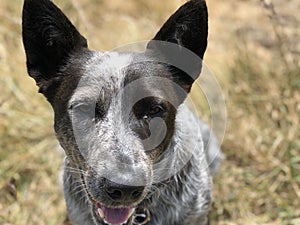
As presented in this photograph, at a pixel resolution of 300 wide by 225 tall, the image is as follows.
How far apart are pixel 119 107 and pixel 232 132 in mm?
2212

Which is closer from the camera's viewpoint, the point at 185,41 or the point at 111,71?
the point at 111,71

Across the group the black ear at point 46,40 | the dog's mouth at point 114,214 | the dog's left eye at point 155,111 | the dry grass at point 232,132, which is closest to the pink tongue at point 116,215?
the dog's mouth at point 114,214

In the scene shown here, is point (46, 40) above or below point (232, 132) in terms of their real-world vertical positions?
above

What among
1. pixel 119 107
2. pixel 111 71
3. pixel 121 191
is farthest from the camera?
pixel 111 71

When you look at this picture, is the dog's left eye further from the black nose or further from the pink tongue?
the pink tongue

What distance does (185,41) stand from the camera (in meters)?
3.59

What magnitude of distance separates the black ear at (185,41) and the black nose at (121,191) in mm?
800

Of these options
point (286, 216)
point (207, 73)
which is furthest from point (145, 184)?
point (207, 73)

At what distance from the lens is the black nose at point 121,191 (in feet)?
10.3

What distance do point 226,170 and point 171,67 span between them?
1.73 metres

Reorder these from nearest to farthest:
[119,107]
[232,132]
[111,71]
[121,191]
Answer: [121,191], [119,107], [111,71], [232,132]

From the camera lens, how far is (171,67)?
372 cm

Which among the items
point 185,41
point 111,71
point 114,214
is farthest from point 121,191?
point 185,41

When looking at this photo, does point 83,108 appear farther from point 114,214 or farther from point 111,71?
point 114,214
